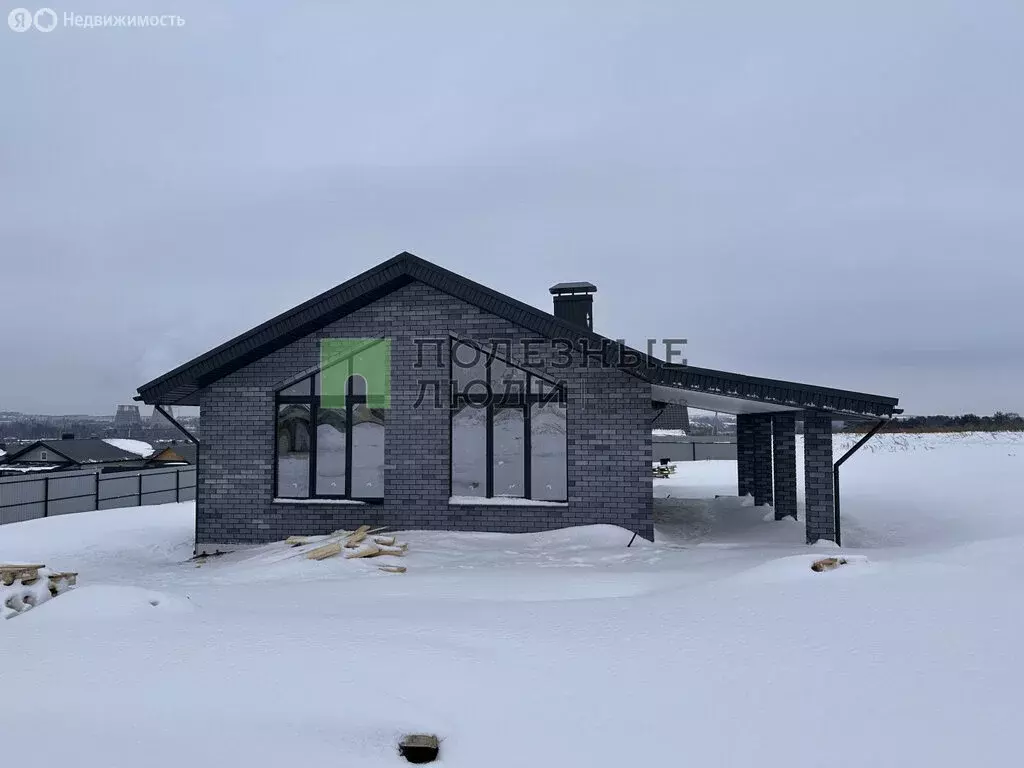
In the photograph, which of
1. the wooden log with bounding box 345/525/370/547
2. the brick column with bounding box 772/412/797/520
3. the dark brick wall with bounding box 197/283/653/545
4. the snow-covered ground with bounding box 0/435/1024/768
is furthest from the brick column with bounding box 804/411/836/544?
the wooden log with bounding box 345/525/370/547

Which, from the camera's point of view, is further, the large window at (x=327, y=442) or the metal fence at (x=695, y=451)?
the metal fence at (x=695, y=451)

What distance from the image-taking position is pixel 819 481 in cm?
931

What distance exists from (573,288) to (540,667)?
1062cm

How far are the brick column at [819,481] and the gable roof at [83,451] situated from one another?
4243cm

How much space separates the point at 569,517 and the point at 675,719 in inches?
233

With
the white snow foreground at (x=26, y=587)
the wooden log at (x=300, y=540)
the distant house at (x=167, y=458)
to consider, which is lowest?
the distant house at (x=167, y=458)

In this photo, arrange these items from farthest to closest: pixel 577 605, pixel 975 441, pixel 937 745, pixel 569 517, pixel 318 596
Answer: pixel 975 441 < pixel 569 517 < pixel 318 596 < pixel 577 605 < pixel 937 745

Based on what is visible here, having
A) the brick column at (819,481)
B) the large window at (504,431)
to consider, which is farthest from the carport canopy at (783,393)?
the large window at (504,431)

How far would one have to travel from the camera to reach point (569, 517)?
991cm

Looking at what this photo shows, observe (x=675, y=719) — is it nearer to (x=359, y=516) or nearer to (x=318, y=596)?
(x=318, y=596)

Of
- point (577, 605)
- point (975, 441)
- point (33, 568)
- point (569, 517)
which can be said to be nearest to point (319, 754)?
point (577, 605)

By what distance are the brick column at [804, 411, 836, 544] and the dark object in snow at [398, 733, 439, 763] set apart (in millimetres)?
7264

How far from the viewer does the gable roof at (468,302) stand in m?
9.14

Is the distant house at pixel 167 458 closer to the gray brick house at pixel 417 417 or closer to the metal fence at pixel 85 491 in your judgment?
the metal fence at pixel 85 491
